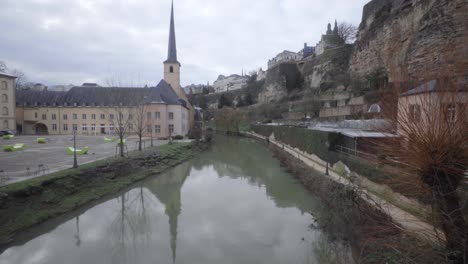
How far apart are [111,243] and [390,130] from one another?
312 inches

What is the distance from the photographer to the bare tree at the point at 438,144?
3771 millimetres

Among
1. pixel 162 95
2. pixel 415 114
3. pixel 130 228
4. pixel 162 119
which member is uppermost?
pixel 162 95

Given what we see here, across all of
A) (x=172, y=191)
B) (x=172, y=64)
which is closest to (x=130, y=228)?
(x=172, y=191)

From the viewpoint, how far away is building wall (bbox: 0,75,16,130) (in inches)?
1432

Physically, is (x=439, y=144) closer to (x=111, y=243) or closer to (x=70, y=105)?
(x=111, y=243)

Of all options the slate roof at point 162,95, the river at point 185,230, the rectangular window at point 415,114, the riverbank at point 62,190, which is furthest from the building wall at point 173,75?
the rectangular window at point 415,114

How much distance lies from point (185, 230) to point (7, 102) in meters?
43.5

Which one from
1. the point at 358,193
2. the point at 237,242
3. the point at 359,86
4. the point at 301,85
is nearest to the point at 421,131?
the point at 358,193

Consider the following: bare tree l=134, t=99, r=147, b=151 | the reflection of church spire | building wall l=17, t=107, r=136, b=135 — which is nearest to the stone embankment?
the reflection of church spire

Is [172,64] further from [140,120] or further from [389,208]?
[389,208]

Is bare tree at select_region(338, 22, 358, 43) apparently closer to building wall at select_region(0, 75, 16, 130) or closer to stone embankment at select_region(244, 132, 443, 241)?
stone embankment at select_region(244, 132, 443, 241)

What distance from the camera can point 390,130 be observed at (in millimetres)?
4660

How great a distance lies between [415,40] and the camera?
19.8 meters

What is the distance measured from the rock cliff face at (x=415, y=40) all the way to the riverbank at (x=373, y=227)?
285 cm
